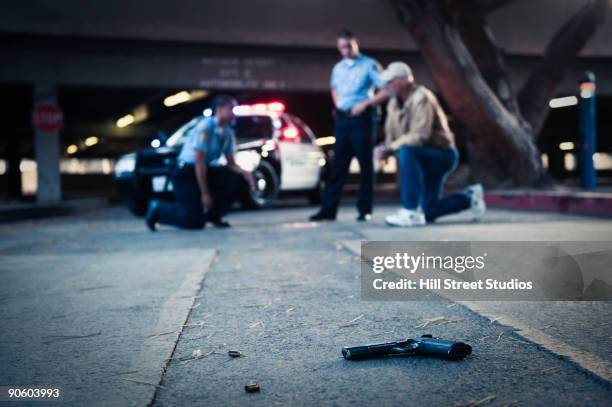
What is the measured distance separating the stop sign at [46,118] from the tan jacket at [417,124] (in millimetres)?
11842

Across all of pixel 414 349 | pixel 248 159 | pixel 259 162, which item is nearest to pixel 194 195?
pixel 248 159

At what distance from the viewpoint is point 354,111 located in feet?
25.6

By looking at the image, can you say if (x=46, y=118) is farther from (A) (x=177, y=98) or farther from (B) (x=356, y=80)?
(B) (x=356, y=80)

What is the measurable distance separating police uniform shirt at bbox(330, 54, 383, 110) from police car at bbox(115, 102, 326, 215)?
3141mm

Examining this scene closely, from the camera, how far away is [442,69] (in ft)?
41.9

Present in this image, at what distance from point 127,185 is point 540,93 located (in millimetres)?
9614

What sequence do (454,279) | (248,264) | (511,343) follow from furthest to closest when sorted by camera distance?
(248,264)
(454,279)
(511,343)

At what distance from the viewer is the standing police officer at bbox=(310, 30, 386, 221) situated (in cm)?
788

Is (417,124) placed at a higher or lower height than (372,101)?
lower

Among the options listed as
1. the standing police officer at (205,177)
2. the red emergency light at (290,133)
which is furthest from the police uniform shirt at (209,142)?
the red emergency light at (290,133)

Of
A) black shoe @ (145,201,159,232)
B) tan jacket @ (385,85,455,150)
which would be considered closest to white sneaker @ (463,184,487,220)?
tan jacket @ (385,85,455,150)

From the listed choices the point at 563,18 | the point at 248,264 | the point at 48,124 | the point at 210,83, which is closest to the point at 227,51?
the point at 210,83

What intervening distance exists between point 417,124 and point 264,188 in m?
5.13

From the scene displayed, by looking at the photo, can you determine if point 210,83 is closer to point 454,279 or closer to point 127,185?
point 127,185
